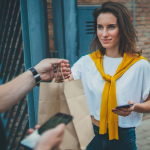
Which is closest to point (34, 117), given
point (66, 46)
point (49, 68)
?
point (66, 46)

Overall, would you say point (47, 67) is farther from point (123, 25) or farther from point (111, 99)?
point (123, 25)

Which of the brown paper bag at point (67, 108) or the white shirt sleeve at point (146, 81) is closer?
the brown paper bag at point (67, 108)

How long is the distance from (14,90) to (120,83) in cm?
82

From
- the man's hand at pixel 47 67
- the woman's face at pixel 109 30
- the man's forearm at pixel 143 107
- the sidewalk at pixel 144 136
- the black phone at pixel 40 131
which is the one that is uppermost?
the woman's face at pixel 109 30

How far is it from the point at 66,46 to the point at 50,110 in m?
1.18

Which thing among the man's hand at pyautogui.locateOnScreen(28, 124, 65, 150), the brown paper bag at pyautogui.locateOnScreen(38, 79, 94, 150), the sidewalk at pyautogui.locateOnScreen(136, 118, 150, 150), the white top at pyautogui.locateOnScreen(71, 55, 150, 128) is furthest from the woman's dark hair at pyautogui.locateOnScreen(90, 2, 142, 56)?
the sidewalk at pyautogui.locateOnScreen(136, 118, 150, 150)

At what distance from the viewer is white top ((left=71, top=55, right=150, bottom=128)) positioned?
1.44m

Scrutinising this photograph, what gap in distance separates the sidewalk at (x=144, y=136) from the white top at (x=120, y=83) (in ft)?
6.04

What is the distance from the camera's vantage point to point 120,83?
1.49 meters

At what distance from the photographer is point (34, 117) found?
2234mm

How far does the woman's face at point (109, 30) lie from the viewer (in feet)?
4.98

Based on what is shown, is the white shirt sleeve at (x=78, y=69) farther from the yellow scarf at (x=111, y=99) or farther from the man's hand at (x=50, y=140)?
the man's hand at (x=50, y=140)

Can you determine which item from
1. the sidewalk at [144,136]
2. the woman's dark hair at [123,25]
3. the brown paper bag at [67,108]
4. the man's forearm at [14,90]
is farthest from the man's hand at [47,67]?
the sidewalk at [144,136]

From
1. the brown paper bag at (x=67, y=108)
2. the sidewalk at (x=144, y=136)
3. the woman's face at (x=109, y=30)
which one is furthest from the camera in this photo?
the sidewalk at (x=144, y=136)
